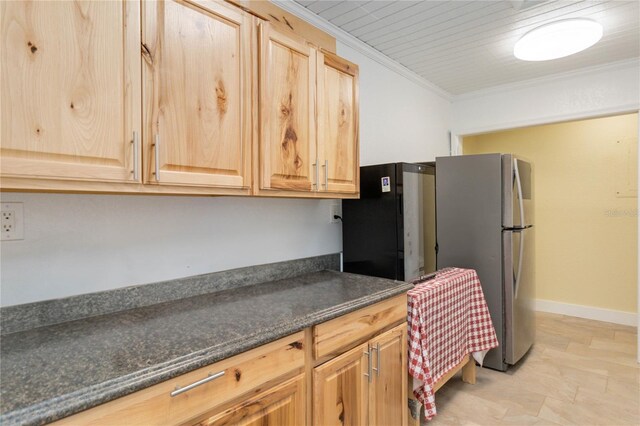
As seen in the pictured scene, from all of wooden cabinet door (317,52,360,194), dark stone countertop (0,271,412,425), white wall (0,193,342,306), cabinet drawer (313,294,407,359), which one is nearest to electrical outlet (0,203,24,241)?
white wall (0,193,342,306)

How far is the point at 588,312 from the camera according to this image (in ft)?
12.9

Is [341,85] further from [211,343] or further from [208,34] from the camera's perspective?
[211,343]

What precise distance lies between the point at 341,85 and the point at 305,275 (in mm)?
1102

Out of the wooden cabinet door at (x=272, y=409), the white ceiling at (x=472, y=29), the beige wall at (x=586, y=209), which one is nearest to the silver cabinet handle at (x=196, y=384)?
the wooden cabinet door at (x=272, y=409)

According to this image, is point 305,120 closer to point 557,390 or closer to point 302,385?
point 302,385

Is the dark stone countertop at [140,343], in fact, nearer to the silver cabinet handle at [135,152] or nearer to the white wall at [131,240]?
the white wall at [131,240]

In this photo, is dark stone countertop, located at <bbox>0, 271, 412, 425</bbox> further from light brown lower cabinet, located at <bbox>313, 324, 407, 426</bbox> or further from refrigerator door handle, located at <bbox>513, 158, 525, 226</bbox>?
refrigerator door handle, located at <bbox>513, 158, 525, 226</bbox>

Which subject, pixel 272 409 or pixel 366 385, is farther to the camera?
pixel 366 385

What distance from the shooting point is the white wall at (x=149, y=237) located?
1.23 meters

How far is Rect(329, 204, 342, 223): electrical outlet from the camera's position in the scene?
7.88 ft

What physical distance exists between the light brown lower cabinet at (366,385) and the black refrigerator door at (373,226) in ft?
1.64

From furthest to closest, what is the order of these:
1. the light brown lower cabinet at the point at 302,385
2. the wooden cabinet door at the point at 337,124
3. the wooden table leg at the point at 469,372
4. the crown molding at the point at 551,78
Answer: the crown molding at the point at 551,78
the wooden table leg at the point at 469,372
the wooden cabinet door at the point at 337,124
the light brown lower cabinet at the point at 302,385

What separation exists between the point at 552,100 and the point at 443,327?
2510 mm

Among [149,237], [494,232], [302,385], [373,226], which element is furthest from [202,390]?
[494,232]
